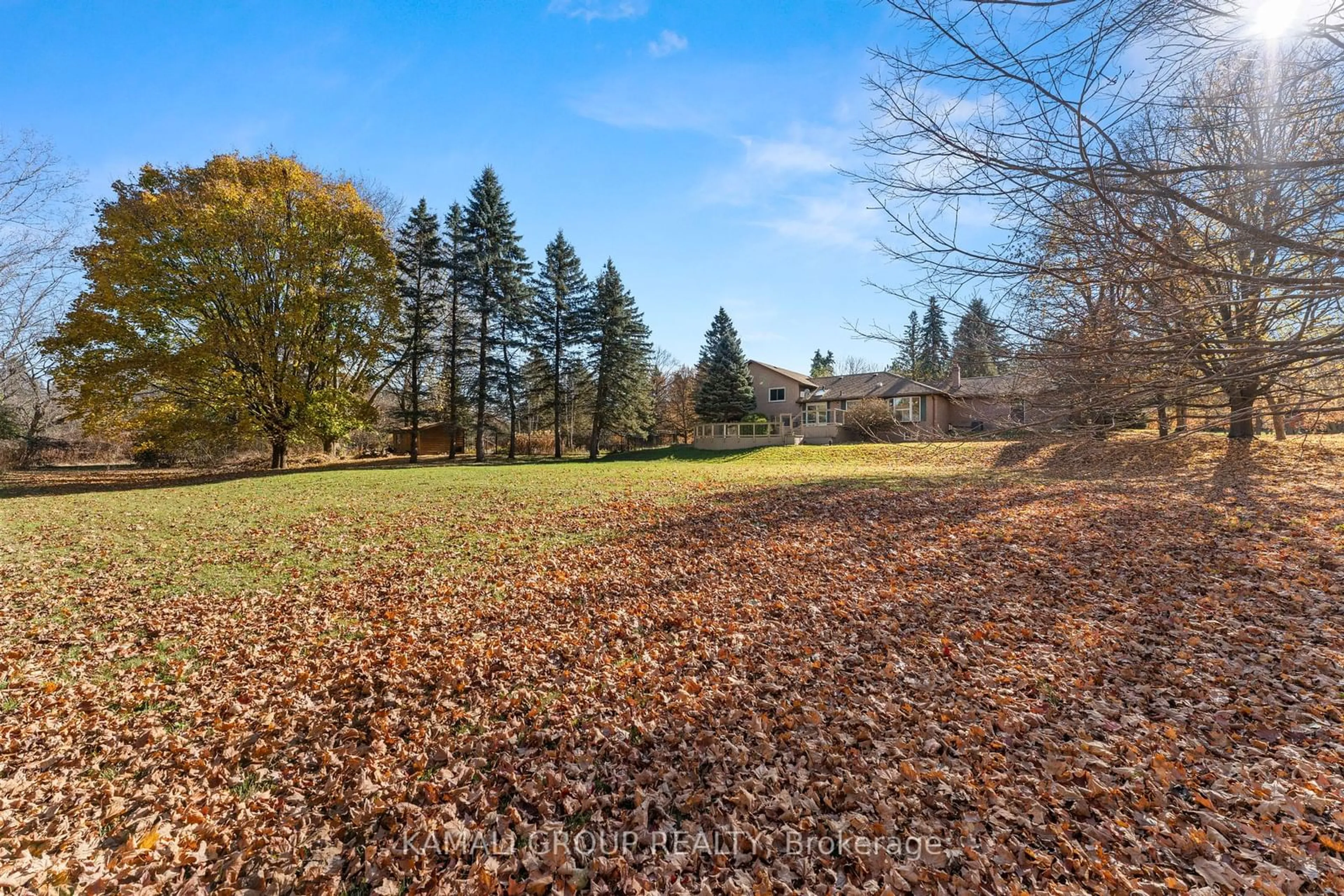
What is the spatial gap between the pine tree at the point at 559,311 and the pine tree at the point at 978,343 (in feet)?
90.8

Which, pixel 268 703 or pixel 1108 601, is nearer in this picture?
pixel 268 703

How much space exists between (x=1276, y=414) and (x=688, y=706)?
414cm

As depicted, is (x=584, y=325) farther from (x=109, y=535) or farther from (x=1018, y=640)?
(x=1018, y=640)

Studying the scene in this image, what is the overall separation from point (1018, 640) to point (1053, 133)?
4.27 meters

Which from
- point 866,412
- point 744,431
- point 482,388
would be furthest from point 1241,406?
point 482,388

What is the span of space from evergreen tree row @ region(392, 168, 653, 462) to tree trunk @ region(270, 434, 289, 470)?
6.45 meters

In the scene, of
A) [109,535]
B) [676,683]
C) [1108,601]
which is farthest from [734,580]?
[109,535]

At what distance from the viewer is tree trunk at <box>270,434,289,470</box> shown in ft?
67.4

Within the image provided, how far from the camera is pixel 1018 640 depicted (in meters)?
4.80

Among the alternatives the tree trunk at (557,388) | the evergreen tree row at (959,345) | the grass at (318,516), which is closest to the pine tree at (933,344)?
the evergreen tree row at (959,345)

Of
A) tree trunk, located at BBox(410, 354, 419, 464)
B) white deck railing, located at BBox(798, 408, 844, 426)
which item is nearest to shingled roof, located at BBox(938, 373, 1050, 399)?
white deck railing, located at BBox(798, 408, 844, 426)

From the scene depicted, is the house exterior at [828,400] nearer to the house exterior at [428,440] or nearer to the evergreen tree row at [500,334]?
the evergreen tree row at [500,334]

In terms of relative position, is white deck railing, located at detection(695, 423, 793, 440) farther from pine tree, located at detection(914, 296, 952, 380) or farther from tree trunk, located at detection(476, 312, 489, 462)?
pine tree, located at detection(914, 296, 952, 380)

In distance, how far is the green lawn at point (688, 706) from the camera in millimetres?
2635
